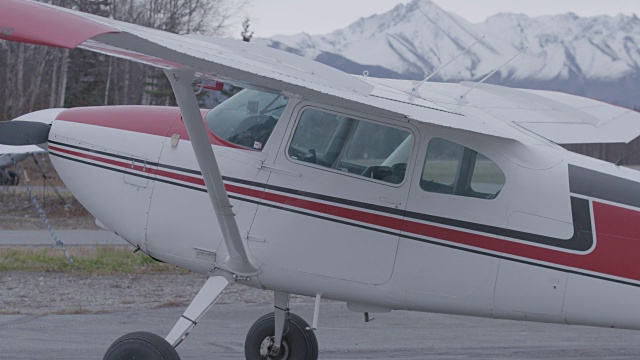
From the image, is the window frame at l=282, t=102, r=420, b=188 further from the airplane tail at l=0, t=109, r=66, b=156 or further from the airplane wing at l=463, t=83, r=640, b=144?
the airplane tail at l=0, t=109, r=66, b=156

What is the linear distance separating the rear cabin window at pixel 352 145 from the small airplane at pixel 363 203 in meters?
0.01

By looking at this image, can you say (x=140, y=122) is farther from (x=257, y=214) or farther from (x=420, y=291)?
(x=420, y=291)

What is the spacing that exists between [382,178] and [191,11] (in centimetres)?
3746

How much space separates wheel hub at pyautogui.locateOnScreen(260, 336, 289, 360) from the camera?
7609 mm

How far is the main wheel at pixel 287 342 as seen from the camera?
762 centimetres

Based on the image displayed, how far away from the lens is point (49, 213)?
25719 millimetres

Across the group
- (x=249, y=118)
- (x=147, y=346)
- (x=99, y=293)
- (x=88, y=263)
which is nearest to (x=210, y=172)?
(x=249, y=118)

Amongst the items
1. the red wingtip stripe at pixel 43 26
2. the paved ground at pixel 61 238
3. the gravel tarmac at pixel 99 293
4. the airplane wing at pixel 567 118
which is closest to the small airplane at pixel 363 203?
the airplane wing at pixel 567 118

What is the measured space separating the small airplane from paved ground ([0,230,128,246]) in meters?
11.6

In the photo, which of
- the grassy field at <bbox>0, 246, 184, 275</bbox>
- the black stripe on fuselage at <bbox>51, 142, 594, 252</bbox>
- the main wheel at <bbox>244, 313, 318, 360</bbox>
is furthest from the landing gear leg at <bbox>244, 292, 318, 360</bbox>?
the grassy field at <bbox>0, 246, 184, 275</bbox>

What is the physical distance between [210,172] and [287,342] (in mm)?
2108

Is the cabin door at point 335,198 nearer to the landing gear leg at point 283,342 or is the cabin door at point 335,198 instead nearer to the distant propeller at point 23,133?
the landing gear leg at point 283,342

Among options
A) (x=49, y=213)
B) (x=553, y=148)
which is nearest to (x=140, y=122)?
(x=553, y=148)

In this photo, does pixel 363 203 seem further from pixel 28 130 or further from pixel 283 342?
pixel 28 130
